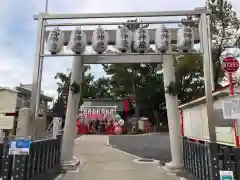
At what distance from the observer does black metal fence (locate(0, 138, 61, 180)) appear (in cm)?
461

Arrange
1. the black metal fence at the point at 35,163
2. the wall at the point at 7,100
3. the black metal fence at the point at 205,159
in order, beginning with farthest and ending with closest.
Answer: the wall at the point at 7,100 → the black metal fence at the point at 35,163 → the black metal fence at the point at 205,159

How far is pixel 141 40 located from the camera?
19.1ft

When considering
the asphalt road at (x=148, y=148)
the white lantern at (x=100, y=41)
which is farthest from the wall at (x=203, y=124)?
the white lantern at (x=100, y=41)

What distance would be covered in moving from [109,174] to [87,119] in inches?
833

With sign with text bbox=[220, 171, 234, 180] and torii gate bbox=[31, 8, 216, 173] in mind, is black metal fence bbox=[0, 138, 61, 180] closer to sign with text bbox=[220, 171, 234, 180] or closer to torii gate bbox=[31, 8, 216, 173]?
torii gate bbox=[31, 8, 216, 173]

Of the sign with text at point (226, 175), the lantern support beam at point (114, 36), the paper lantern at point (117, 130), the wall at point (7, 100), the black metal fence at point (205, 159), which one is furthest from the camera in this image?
the paper lantern at point (117, 130)

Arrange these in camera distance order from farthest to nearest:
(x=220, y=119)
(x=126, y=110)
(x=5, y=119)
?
(x=126, y=110), (x=220, y=119), (x=5, y=119)

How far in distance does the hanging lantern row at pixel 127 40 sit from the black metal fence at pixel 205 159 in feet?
6.90

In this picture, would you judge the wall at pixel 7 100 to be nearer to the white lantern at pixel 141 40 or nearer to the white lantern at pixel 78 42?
the white lantern at pixel 78 42

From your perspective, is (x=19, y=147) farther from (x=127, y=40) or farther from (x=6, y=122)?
(x=127, y=40)

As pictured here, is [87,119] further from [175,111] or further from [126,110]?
[175,111]

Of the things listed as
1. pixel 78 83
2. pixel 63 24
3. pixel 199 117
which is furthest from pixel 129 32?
pixel 199 117

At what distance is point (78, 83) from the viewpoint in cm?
805

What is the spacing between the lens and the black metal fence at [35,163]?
461 cm
